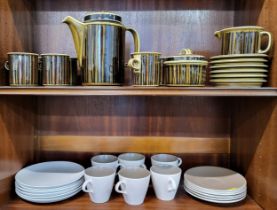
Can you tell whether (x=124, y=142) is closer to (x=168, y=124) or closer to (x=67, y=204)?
(x=168, y=124)

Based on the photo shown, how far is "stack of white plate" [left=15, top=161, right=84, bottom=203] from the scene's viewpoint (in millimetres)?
714

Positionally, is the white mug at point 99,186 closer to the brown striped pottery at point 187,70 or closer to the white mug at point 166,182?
the white mug at point 166,182

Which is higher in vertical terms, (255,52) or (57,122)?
(255,52)

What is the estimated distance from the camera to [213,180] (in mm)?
799

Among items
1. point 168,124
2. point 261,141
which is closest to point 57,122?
point 168,124

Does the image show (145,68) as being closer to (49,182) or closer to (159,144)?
(159,144)

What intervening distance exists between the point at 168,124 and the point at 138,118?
0.36ft

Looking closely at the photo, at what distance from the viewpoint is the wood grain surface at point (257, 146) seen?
2.19ft

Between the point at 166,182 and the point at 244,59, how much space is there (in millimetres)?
387

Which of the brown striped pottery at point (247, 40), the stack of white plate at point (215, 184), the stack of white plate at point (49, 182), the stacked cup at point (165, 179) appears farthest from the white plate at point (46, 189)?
the brown striped pottery at point (247, 40)

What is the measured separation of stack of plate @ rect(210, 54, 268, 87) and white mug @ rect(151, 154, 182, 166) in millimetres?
304

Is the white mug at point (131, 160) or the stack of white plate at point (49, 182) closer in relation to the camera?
the stack of white plate at point (49, 182)

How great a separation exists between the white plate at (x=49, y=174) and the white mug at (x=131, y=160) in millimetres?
129

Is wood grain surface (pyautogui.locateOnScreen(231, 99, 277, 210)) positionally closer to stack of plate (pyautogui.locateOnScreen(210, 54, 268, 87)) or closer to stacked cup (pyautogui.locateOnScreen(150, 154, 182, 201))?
stack of plate (pyautogui.locateOnScreen(210, 54, 268, 87))
